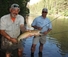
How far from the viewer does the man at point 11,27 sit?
2848 millimetres

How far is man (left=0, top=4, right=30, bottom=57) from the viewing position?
112 inches

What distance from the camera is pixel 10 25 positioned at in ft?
9.74

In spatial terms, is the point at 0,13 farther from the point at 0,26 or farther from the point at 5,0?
the point at 0,26

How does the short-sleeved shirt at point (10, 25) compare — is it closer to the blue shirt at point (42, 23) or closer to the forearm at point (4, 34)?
the forearm at point (4, 34)

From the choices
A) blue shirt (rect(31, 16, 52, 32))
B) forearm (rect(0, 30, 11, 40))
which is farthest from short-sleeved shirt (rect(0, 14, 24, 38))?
blue shirt (rect(31, 16, 52, 32))

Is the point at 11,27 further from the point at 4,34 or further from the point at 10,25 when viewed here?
the point at 4,34

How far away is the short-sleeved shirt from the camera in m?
2.85

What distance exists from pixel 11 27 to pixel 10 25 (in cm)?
7

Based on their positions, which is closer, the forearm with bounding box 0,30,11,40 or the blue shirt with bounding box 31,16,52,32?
the forearm with bounding box 0,30,11,40

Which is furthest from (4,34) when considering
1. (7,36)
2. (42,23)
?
(42,23)

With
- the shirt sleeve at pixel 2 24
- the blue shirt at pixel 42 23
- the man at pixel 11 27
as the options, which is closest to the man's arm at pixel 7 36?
the man at pixel 11 27

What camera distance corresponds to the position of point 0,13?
8.49m

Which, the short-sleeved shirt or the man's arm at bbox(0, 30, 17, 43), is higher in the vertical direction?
the short-sleeved shirt

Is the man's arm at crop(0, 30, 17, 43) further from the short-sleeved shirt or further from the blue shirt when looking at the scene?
the blue shirt
